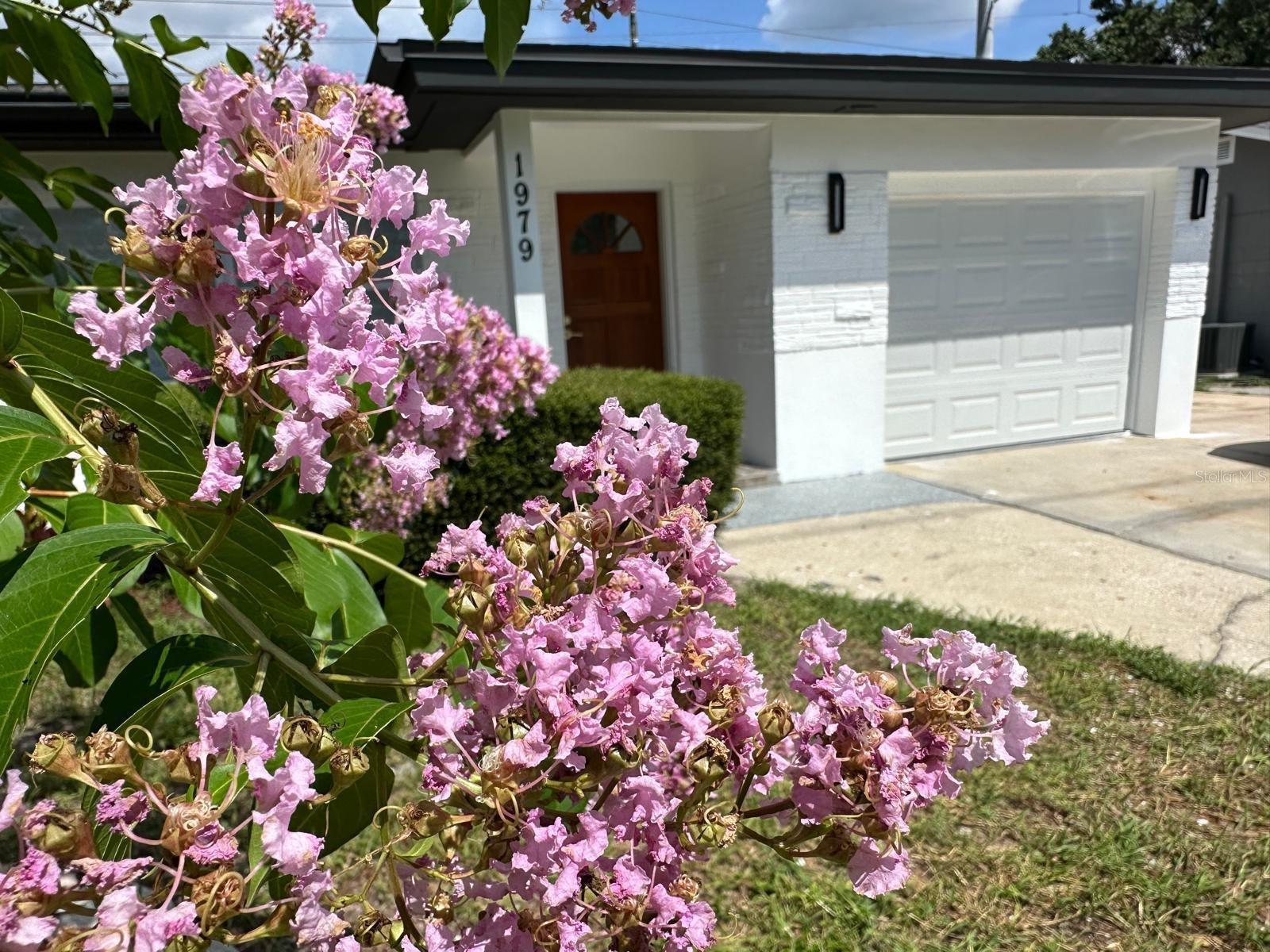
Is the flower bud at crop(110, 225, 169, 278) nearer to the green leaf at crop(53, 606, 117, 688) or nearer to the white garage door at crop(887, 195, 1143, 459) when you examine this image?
the green leaf at crop(53, 606, 117, 688)

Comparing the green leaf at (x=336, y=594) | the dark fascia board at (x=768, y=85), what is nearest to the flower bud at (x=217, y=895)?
the green leaf at (x=336, y=594)

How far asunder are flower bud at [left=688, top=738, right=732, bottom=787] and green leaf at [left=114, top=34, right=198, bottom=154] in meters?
1.41

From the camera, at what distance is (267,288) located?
2.20 ft

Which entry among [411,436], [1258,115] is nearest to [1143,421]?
[1258,115]

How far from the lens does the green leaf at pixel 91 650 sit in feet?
4.30

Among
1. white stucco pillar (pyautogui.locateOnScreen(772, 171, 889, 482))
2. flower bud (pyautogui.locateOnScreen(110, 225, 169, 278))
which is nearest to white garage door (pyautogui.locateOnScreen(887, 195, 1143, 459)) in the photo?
white stucco pillar (pyautogui.locateOnScreen(772, 171, 889, 482))

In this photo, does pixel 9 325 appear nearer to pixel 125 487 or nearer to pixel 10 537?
pixel 125 487

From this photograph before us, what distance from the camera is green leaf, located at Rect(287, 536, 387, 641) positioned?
1.15 meters

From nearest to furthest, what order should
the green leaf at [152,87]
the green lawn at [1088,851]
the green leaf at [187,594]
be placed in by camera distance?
1. the green leaf at [187,594]
2. the green leaf at [152,87]
3. the green lawn at [1088,851]

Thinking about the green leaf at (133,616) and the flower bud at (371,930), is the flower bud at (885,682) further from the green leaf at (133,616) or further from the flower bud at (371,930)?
the green leaf at (133,616)

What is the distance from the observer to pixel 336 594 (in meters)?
1.17

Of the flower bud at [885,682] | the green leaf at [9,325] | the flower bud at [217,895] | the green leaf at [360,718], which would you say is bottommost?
the flower bud at [885,682]

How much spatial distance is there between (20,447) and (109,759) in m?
0.27

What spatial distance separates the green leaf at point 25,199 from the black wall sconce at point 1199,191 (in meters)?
9.32
